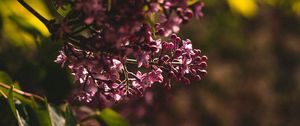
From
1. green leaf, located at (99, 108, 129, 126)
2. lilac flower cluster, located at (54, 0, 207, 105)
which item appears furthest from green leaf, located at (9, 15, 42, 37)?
lilac flower cluster, located at (54, 0, 207, 105)

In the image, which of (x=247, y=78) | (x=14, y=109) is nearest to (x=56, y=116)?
(x=14, y=109)

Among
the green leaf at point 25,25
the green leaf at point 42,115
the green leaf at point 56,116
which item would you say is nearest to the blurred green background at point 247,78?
the green leaf at point 25,25

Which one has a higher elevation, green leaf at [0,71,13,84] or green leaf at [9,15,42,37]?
green leaf at [9,15,42,37]

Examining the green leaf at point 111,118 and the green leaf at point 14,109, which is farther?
the green leaf at point 111,118

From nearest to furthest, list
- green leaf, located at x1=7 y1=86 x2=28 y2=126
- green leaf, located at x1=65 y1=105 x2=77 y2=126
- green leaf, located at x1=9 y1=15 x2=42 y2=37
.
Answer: green leaf, located at x1=7 y1=86 x2=28 y2=126
green leaf, located at x1=65 y1=105 x2=77 y2=126
green leaf, located at x1=9 y1=15 x2=42 y2=37

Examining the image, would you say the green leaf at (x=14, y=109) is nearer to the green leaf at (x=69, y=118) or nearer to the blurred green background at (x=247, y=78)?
the green leaf at (x=69, y=118)

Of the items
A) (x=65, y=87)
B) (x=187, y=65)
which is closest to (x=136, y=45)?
(x=187, y=65)

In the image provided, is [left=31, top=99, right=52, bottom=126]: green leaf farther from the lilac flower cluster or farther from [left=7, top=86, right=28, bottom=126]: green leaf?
the lilac flower cluster

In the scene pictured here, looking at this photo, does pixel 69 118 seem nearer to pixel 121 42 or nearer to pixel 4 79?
pixel 4 79
